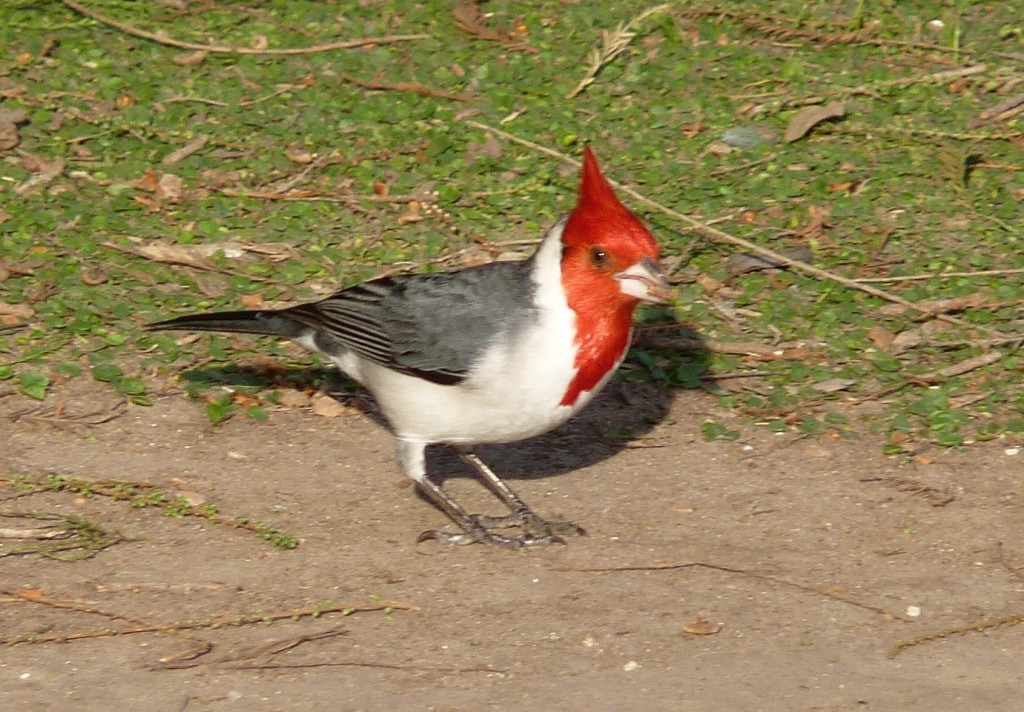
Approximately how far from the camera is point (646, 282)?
188 inches

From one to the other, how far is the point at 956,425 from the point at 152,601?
2998 millimetres

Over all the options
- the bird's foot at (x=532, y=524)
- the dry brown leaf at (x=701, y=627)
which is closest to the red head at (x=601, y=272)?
the bird's foot at (x=532, y=524)

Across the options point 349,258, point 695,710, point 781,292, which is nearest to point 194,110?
point 349,258

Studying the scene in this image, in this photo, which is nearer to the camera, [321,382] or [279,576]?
[279,576]

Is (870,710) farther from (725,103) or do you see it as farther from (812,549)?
(725,103)

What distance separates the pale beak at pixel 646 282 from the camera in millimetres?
4754

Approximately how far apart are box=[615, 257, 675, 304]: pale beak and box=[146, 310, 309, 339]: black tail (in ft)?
4.60

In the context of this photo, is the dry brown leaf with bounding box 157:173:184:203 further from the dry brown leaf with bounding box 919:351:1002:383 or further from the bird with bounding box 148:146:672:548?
the dry brown leaf with bounding box 919:351:1002:383

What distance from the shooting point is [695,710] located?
13.7 ft

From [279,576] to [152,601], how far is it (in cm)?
40

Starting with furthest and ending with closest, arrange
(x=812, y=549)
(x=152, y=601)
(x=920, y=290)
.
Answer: (x=920, y=290) → (x=812, y=549) → (x=152, y=601)

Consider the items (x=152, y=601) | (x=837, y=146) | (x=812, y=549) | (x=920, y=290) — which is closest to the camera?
(x=152, y=601)

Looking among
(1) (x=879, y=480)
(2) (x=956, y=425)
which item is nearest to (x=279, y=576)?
(1) (x=879, y=480)

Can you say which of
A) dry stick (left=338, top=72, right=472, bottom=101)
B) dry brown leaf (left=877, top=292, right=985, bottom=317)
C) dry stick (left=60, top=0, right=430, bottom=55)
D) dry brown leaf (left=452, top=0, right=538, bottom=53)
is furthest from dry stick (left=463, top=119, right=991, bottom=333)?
dry stick (left=60, top=0, right=430, bottom=55)
